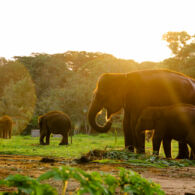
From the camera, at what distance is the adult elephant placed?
24.7 ft

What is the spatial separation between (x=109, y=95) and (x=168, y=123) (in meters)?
1.61

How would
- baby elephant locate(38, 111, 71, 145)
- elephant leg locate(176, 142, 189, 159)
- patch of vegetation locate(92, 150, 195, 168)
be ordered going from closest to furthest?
patch of vegetation locate(92, 150, 195, 168)
elephant leg locate(176, 142, 189, 159)
baby elephant locate(38, 111, 71, 145)

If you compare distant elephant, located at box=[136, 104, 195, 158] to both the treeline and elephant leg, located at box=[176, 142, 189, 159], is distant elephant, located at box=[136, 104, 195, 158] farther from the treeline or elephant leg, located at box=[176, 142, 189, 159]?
the treeline

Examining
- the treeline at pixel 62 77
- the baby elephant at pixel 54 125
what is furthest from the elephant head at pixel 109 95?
the treeline at pixel 62 77

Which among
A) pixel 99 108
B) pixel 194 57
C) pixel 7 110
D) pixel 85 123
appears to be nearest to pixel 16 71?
pixel 7 110

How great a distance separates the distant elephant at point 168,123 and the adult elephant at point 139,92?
334mm

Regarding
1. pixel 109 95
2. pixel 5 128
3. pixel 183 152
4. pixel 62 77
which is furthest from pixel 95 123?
pixel 62 77

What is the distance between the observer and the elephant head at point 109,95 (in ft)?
25.6

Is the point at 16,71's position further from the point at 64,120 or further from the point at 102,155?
the point at 102,155

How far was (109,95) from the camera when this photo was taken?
792 centimetres

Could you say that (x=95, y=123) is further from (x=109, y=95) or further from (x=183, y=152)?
(x=183, y=152)

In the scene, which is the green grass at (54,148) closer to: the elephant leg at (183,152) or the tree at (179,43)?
the elephant leg at (183,152)

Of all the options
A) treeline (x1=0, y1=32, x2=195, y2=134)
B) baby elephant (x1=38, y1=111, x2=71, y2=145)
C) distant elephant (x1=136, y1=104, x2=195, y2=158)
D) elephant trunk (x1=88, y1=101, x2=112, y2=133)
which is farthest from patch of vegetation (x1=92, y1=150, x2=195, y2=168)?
treeline (x1=0, y1=32, x2=195, y2=134)

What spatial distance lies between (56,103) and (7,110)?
246 inches
